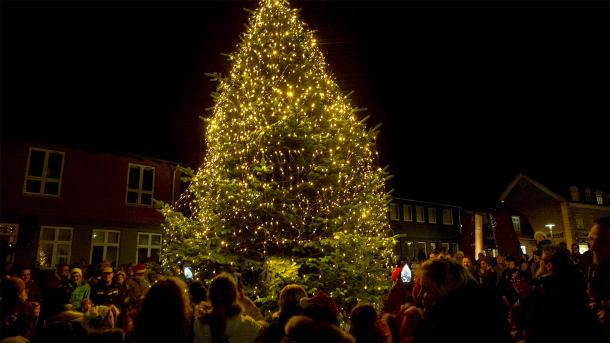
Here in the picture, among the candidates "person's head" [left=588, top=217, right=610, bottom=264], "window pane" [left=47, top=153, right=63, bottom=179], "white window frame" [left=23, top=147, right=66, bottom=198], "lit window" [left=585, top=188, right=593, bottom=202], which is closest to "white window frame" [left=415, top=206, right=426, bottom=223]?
"lit window" [left=585, top=188, right=593, bottom=202]

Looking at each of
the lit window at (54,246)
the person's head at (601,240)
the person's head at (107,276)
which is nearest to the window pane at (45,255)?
the lit window at (54,246)

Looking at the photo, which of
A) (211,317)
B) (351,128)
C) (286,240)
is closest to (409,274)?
(286,240)

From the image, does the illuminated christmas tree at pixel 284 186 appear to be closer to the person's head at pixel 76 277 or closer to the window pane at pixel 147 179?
the person's head at pixel 76 277

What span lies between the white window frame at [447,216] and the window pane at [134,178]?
1258 inches

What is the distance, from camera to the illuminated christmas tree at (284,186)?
30.3 ft

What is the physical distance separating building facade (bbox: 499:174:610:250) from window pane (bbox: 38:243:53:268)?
37414 mm

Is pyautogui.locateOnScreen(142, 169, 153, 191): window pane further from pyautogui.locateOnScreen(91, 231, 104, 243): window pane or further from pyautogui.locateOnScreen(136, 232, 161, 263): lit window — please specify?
pyautogui.locateOnScreen(91, 231, 104, 243): window pane

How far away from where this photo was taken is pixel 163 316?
3.39 m

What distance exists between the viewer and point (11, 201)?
62.1 ft

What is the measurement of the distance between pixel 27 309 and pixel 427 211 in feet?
131

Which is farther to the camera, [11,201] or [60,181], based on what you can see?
[60,181]

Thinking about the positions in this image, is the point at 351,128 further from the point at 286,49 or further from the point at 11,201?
the point at 11,201

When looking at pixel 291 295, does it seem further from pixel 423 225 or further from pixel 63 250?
pixel 423 225

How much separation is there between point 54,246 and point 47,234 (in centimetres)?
70
